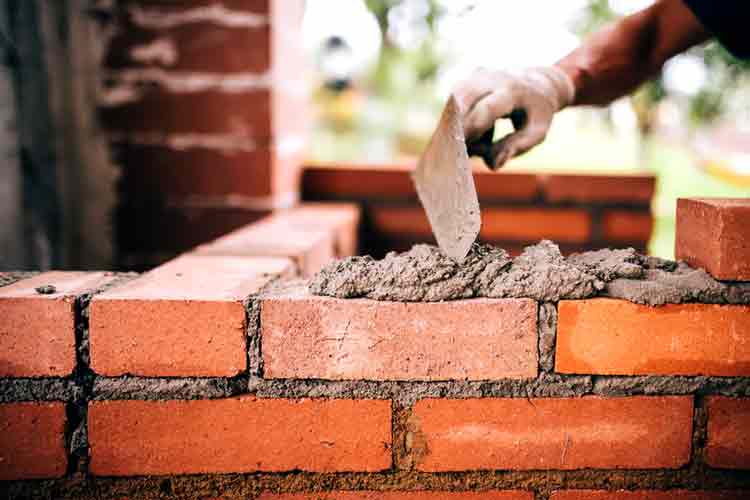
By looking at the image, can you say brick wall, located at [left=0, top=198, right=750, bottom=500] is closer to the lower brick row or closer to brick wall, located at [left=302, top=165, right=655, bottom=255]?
the lower brick row

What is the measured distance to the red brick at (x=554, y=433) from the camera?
963 millimetres

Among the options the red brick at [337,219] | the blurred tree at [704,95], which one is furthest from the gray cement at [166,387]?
the blurred tree at [704,95]

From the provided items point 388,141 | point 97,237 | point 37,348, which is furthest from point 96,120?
point 388,141

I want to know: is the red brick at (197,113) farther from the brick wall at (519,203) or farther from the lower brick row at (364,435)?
the lower brick row at (364,435)

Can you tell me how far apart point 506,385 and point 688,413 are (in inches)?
11.2

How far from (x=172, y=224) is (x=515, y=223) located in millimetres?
1215

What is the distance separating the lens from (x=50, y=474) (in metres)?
0.96

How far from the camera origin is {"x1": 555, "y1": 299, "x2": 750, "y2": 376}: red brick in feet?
3.06

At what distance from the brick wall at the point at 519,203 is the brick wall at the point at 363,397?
53.6 inches

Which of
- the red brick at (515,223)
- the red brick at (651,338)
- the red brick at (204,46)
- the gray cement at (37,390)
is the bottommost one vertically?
the gray cement at (37,390)

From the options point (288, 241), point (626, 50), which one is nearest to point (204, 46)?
point (288, 241)

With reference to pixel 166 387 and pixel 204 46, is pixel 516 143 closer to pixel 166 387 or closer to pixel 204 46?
pixel 166 387

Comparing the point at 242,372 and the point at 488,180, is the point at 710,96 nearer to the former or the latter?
the point at 488,180

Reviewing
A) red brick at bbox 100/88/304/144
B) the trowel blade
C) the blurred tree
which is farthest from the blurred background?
the blurred tree
